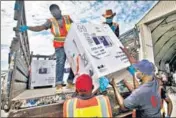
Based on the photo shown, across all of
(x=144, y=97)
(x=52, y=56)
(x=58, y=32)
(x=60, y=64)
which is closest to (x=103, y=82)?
(x=144, y=97)

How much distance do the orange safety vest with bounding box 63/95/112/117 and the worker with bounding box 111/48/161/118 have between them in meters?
0.39

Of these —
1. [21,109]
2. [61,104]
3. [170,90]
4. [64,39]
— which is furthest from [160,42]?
[21,109]

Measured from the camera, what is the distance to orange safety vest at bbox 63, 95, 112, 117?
1866mm

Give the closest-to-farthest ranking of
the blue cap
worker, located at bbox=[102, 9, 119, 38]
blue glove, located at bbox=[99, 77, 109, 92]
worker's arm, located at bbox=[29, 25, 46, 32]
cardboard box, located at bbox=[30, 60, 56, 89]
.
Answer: blue glove, located at bbox=[99, 77, 109, 92] < the blue cap < worker's arm, located at bbox=[29, 25, 46, 32] < worker, located at bbox=[102, 9, 119, 38] < cardboard box, located at bbox=[30, 60, 56, 89]

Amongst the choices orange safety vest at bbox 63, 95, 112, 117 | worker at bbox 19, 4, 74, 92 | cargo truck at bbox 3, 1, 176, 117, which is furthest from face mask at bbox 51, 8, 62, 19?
orange safety vest at bbox 63, 95, 112, 117

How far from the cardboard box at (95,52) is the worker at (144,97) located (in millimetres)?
189

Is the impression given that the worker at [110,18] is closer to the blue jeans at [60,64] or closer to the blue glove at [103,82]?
the blue jeans at [60,64]

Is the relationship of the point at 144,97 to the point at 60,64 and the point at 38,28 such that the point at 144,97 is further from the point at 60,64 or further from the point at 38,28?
the point at 38,28

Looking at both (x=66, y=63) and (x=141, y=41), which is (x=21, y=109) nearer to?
(x=66, y=63)

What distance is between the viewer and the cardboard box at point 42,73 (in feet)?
15.7

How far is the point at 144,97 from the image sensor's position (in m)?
2.28

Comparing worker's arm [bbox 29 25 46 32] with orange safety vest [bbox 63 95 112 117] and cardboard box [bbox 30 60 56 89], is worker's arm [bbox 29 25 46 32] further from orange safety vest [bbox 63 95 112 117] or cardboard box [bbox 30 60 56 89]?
cardboard box [bbox 30 60 56 89]

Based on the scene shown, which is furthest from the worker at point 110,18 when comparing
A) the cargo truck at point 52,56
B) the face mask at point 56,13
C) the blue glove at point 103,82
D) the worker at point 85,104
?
the worker at point 85,104

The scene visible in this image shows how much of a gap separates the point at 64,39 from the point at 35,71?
2.36 metres
